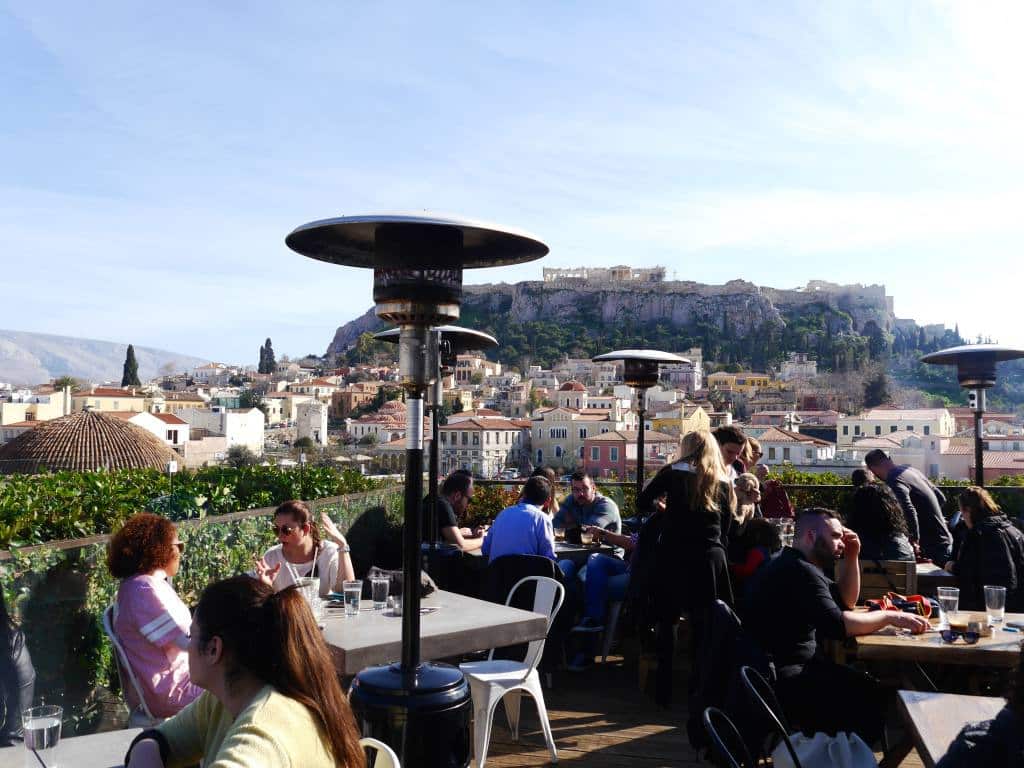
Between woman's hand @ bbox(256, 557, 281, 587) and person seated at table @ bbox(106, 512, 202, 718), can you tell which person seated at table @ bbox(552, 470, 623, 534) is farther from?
person seated at table @ bbox(106, 512, 202, 718)

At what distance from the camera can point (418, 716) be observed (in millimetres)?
2424

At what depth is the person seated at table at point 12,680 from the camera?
8.12 ft

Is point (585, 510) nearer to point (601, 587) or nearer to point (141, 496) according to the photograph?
point (601, 587)

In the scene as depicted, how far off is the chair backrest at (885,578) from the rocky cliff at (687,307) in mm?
116778

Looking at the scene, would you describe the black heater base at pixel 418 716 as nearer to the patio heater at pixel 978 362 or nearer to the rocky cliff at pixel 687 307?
the patio heater at pixel 978 362

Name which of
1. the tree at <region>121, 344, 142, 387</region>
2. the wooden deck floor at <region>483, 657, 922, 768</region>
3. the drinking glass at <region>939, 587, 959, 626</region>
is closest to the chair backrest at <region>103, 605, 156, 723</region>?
the wooden deck floor at <region>483, 657, 922, 768</region>

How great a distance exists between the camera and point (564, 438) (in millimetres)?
81250

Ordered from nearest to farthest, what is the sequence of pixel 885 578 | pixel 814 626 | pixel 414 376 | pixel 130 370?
pixel 414 376 → pixel 814 626 → pixel 885 578 → pixel 130 370

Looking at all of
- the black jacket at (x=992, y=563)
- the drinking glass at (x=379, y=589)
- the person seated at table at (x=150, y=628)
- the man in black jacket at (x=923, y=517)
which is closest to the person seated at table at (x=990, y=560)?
Result: the black jacket at (x=992, y=563)

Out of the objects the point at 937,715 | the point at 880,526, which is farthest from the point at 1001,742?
the point at 880,526

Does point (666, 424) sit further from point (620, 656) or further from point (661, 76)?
point (620, 656)

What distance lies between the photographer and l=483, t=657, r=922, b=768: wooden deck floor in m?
3.70

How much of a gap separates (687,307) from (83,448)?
4533 inches

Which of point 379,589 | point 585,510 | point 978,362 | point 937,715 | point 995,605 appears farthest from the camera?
point 978,362
